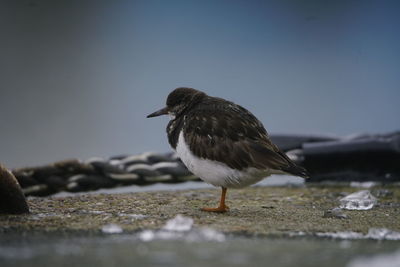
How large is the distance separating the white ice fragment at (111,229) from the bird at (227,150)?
2.79 ft

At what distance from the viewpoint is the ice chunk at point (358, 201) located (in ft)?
12.5

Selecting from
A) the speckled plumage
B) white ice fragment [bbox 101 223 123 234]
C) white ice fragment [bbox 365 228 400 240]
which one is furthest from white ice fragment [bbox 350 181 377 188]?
white ice fragment [bbox 101 223 123 234]

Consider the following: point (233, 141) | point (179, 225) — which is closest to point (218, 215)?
point (233, 141)

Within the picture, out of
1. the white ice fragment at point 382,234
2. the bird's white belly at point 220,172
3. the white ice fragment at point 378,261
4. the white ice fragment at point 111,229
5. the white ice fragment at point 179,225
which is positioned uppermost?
the bird's white belly at point 220,172

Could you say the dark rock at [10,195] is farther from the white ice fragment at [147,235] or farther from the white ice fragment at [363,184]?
the white ice fragment at [363,184]

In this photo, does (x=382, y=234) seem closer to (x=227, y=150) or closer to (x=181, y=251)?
(x=181, y=251)

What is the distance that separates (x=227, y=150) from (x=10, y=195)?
112cm

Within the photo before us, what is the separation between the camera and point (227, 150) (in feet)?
12.0

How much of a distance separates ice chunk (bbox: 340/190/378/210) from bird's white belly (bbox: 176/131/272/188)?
50cm

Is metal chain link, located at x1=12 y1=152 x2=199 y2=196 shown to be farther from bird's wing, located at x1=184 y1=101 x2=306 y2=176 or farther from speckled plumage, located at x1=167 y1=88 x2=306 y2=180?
bird's wing, located at x1=184 y1=101 x2=306 y2=176

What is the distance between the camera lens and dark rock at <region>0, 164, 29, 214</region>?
3.04 metres

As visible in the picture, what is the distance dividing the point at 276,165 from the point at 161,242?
4.14 feet

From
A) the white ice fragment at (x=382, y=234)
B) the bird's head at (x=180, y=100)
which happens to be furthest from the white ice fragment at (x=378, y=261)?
the bird's head at (x=180, y=100)

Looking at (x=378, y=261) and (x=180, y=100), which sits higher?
(x=180, y=100)
